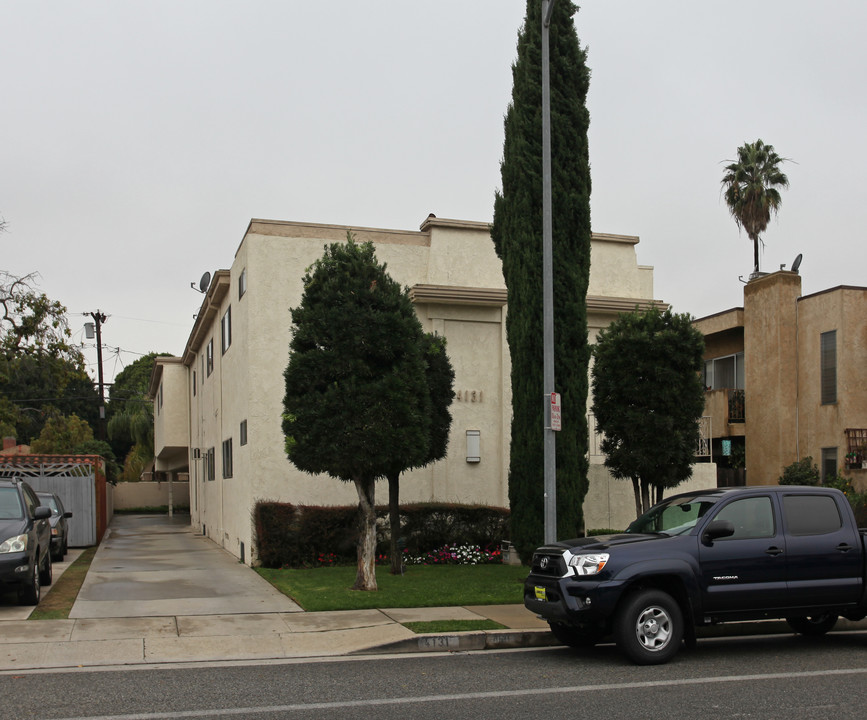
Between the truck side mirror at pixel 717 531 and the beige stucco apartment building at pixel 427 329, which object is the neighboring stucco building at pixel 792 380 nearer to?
the beige stucco apartment building at pixel 427 329

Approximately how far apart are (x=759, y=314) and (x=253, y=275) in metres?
15.2

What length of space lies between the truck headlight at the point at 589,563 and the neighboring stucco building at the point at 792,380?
17.1m

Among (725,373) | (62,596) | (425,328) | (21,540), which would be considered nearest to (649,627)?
(21,540)

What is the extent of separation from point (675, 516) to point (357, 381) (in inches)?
213

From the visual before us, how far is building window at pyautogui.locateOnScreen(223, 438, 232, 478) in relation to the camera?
2311 cm

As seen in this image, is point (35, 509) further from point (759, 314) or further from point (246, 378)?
point (759, 314)

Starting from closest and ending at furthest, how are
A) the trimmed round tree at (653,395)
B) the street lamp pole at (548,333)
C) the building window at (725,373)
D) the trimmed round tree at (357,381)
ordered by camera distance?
the street lamp pole at (548,333) < the trimmed round tree at (357,381) < the trimmed round tree at (653,395) < the building window at (725,373)

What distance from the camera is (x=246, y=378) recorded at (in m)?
19.7

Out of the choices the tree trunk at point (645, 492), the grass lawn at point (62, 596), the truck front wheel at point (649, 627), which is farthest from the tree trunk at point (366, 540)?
the truck front wheel at point (649, 627)

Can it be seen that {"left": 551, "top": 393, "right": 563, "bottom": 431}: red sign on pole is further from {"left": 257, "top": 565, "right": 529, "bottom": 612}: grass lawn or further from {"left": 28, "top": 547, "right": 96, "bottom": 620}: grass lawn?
{"left": 28, "top": 547, "right": 96, "bottom": 620}: grass lawn

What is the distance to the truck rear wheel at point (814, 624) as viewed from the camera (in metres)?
10.6

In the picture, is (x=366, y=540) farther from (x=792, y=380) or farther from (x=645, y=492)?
(x=792, y=380)

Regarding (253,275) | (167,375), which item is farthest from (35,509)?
(167,375)

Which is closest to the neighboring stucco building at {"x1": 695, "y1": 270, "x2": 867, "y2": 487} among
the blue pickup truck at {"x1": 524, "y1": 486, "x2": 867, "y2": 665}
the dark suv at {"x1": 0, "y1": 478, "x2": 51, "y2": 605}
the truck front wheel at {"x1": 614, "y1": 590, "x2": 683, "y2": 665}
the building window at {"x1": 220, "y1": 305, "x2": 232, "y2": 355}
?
the building window at {"x1": 220, "y1": 305, "x2": 232, "y2": 355}
